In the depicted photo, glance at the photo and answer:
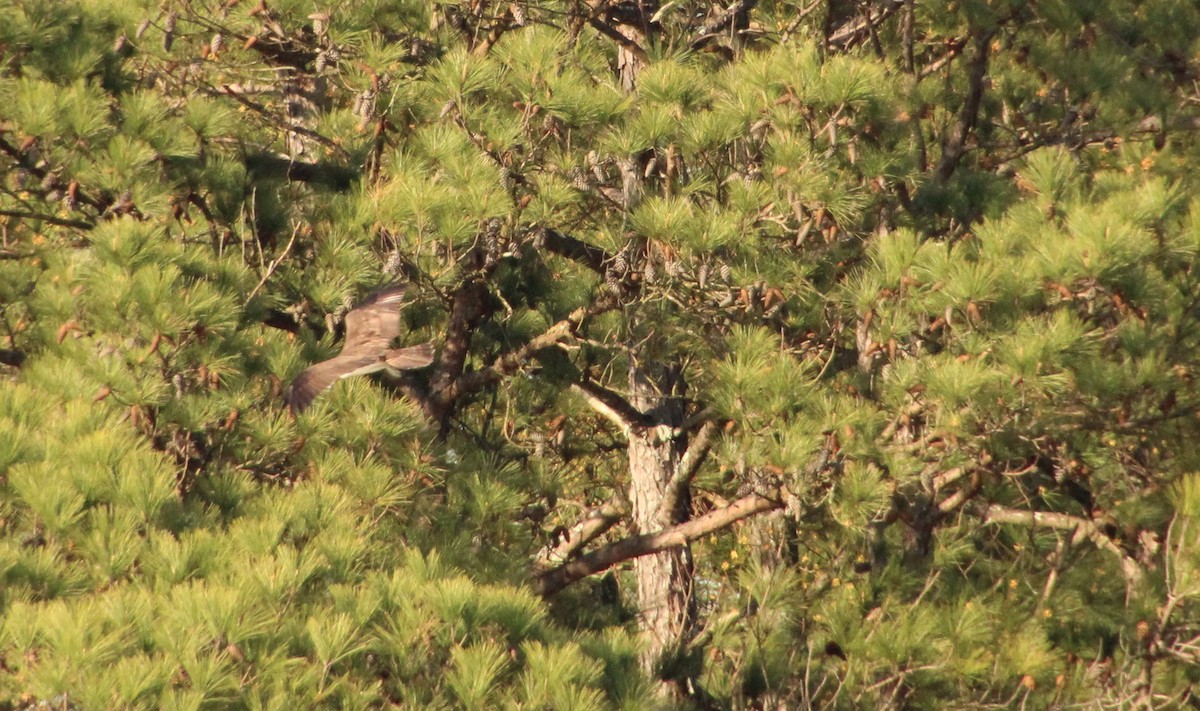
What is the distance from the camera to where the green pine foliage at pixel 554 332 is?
135 inches

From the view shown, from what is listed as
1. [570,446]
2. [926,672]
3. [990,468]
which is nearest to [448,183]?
[990,468]

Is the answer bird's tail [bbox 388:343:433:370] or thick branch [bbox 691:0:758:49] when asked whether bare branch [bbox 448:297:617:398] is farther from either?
thick branch [bbox 691:0:758:49]

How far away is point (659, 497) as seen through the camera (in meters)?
5.93

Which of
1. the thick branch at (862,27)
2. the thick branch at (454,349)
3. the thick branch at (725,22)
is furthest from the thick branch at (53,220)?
the thick branch at (862,27)

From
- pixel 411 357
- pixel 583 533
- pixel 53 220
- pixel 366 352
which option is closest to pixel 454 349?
pixel 411 357

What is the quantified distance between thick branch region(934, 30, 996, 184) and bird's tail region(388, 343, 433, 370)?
184 cm

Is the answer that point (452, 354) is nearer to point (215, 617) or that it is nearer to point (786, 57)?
point (786, 57)

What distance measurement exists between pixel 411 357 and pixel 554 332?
0.57m

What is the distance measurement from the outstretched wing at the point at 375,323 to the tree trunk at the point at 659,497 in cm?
133

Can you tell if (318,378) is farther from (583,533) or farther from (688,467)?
(583,533)

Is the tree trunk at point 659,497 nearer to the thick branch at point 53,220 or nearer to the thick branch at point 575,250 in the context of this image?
the thick branch at point 575,250

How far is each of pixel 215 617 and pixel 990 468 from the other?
2463 millimetres

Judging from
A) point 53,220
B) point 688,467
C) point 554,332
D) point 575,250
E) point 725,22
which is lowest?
point 688,467

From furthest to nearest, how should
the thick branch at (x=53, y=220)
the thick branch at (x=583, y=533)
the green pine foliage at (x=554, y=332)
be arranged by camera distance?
the thick branch at (x=583, y=533), the thick branch at (x=53, y=220), the green pine foliage at (x=554, y=332)
